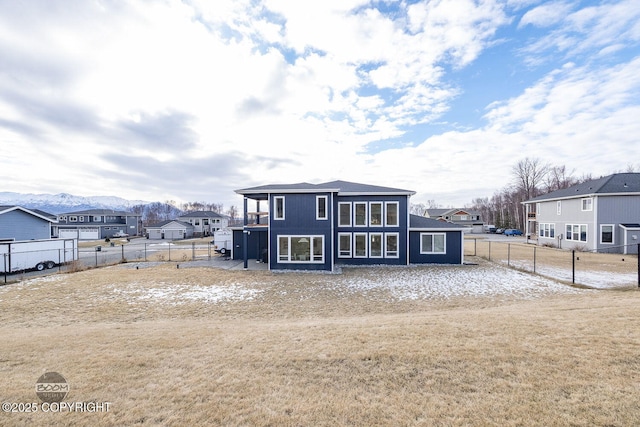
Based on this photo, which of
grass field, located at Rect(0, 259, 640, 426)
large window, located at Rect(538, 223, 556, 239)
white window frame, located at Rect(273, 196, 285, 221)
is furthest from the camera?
large window, located at Rect(538, 223, 556, 239)

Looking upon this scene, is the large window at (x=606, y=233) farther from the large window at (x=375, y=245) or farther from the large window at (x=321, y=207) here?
the large window at (x=321, y=207)

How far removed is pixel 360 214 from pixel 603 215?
24.5 m

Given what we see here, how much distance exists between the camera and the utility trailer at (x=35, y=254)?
15.4 meters

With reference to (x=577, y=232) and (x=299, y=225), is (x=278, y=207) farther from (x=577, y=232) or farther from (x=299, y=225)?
(x=577, y=232)

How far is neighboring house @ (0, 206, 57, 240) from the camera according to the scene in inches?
793

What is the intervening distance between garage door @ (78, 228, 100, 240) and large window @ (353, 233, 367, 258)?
173ft

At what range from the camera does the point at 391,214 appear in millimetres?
18359

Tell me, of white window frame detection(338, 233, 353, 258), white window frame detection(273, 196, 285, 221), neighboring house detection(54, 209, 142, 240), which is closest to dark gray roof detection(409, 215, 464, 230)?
white window frame detection(338, 233, 353, 258)

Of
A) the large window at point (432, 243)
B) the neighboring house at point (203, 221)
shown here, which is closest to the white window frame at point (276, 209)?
the large window at point (432, 243)

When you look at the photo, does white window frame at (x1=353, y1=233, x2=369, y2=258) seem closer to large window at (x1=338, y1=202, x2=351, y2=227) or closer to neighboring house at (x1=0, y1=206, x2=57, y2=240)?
large window at (x1=338, y1=202, x2=351, y2=227)

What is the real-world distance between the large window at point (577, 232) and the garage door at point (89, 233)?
230ft

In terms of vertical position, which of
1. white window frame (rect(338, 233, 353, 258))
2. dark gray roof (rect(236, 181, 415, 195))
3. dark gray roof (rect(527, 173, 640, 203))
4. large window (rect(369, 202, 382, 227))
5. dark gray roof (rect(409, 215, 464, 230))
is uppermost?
dark gray roof (rect(527, 173, 640, 203))

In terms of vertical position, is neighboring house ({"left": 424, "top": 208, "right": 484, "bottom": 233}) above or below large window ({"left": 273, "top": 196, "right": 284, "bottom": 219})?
below
